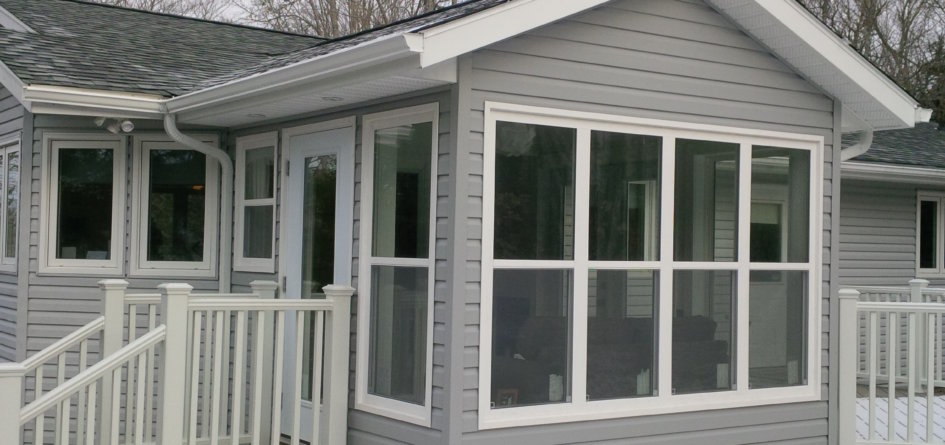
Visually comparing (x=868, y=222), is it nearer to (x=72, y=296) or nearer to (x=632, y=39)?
(x=632, y=39)

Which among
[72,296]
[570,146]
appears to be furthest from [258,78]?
[72,296]

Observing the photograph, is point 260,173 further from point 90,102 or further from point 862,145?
point 862,145

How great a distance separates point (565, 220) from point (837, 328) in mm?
2291

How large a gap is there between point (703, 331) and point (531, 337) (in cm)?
129

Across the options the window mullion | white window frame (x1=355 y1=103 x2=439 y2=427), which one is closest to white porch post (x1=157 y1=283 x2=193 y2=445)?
white window frame (x1=355 y1=103 x2=439 y2=427)

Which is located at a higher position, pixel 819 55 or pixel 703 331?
pixel 819 55

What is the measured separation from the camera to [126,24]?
1036 cm

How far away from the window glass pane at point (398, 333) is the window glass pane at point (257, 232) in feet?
5.43

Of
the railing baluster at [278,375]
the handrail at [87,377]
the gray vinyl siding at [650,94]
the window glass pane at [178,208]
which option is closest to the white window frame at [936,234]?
the gray vinyl siding at [650,94]

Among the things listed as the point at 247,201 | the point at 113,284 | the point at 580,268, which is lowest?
the point at 113,284

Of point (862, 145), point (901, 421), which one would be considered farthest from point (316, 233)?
point (901, 421)

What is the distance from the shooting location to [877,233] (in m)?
11.8

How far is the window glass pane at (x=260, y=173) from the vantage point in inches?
282

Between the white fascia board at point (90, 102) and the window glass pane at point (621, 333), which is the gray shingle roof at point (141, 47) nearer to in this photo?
the white fascia board at point (90, 102)
